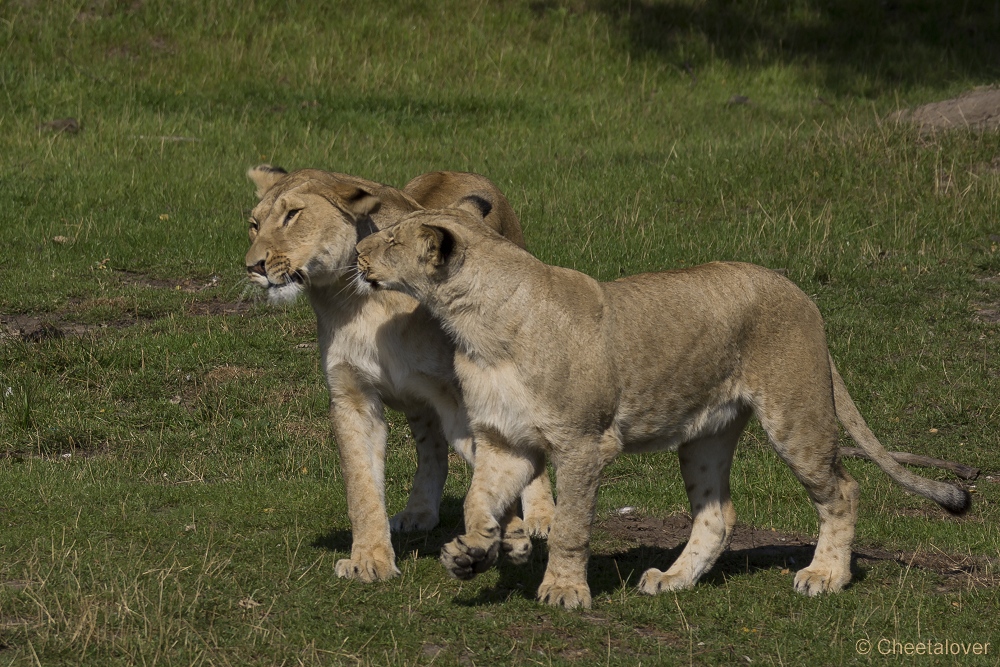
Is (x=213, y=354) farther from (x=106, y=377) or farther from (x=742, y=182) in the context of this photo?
(x=742, y=182)

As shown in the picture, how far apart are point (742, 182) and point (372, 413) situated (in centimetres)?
847

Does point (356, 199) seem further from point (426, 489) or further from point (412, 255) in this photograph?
point (426, 489)

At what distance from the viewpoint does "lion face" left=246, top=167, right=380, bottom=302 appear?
19.5 ft

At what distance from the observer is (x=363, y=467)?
620cm

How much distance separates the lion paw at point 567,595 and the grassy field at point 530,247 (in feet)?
0.23

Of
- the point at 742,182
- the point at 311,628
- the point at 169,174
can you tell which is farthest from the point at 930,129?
the point at 311,628

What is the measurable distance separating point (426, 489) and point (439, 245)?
204 centimetres

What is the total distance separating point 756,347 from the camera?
6.07m

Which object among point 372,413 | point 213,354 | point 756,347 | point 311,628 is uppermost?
point 756,347

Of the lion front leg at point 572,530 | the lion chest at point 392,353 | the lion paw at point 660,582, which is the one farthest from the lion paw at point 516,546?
the lion chest at point 392,353

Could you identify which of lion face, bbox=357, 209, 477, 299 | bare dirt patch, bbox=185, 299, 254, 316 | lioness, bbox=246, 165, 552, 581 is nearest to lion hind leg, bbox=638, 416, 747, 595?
lioness, bbox=246, 165, 552, 581

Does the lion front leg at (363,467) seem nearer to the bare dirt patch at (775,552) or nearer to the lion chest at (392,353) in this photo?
the lion chest at (392,353)

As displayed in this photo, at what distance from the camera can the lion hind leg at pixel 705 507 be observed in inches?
243

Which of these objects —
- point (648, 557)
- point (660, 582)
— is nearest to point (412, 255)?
point (660, 582)
